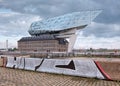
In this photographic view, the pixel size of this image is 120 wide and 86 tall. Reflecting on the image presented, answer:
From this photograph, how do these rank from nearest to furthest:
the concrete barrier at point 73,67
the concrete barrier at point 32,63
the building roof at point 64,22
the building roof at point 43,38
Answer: the concrete barrier at point 73,67
the concrete barrier at point 32,63
the building roof at point 64,22
the building roof at point 43,38

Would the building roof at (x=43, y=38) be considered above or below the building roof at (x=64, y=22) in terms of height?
below

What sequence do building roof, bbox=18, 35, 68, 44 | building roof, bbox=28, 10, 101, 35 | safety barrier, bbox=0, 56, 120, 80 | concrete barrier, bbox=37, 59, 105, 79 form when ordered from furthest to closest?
1. building roof, bbox=18, 35, 68, 44
2. building roof, bbox=28, 10, 101, 35
3. concrete barrier, bbox=37, 59, 105, 79
4. safety barrier, bbox=0, 56, 120, 80

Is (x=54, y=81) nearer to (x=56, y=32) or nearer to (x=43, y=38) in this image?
(x=56, y=32)

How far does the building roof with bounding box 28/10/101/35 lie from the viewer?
113 m

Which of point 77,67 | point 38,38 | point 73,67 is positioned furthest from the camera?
point 38,38

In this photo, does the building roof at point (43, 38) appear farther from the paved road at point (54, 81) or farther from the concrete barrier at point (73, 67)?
the paved road at point (54, 81)

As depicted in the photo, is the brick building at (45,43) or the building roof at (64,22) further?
the brick building at (45,43)

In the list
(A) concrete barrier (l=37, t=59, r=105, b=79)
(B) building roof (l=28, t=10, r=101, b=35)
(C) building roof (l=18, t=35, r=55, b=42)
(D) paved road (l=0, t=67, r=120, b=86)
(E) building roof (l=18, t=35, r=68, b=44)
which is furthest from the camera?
(C) building roof (l=18, t=35, r=55, b=42)

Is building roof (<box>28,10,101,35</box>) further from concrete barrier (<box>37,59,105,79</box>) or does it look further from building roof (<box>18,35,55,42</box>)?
concrete barrier (<box>37,59,105,79</box>)

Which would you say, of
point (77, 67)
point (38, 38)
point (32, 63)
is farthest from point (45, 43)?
point (77, 67)

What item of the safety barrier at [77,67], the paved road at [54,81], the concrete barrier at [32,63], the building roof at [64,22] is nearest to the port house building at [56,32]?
the building roof at [64,22]

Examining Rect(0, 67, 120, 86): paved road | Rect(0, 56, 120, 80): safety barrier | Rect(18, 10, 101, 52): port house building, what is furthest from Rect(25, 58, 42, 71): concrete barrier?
Rect(18, 10, 101, 52): port house building

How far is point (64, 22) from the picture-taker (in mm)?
122062

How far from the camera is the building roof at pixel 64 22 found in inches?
4433
